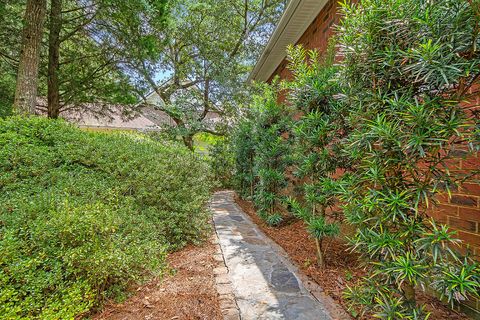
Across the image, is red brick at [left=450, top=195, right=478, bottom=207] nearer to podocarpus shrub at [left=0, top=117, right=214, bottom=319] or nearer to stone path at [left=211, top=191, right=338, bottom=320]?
stone path at [left=211, top=191, right=338, bottom=320]

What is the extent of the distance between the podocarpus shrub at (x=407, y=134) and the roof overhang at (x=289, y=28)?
2.48 meters

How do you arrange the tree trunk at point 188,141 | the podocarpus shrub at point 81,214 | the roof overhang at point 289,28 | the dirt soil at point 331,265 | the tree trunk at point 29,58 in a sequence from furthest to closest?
the tree trunk at point 188,141
the tree trunk at point 29,58
the roof overhang at point 289,28
the dirt soil at point 331,265
the podocarpus shrub at point 81,214

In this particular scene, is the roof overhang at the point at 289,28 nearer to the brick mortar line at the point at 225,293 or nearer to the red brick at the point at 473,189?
the red brick at the point at 473,189

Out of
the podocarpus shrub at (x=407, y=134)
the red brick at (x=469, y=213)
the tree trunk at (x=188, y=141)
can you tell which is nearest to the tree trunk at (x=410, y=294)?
the podocarpus shrub at (x=407, y=134)

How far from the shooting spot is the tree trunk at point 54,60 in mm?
6543

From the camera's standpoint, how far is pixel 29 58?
16.3ft

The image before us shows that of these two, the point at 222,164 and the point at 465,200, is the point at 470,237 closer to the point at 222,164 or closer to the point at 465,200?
the point at 465,200

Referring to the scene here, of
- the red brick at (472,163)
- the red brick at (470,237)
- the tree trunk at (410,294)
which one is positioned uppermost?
the red brick at (472,163)

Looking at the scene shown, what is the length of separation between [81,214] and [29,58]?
4662 millimetres

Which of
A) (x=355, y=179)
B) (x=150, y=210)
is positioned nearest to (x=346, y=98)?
(x=355, y=179)

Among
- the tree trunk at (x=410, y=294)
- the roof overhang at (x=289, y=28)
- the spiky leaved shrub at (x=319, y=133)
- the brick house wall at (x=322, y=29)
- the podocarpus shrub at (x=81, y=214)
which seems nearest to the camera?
the tree trunk at (x=410, y=294)

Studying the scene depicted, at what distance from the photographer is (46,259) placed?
195cm

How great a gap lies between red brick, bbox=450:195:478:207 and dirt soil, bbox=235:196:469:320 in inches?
36.6

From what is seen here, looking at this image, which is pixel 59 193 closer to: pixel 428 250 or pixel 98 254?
pixel 98 254
